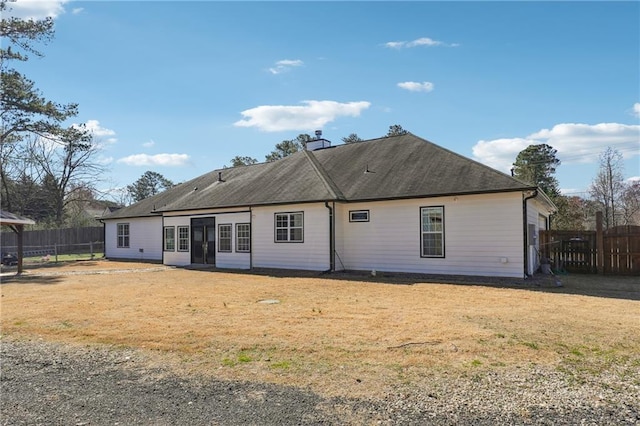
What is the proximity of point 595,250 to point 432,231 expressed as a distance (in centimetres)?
592

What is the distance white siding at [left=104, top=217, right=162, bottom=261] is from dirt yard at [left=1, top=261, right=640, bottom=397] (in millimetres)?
11420

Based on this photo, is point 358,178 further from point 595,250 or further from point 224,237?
point 595,250

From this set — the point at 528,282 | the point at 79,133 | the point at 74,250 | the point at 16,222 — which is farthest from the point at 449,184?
the point at 79,133

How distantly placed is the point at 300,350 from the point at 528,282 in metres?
9.14

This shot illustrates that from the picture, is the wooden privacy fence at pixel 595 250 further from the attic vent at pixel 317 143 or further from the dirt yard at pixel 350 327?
the attic vent at pixel 317 143

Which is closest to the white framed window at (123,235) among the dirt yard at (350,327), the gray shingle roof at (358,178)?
the gray shingle roof at (358,178)

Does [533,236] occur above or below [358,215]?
below

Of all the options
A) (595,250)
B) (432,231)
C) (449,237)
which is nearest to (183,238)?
(432,231)

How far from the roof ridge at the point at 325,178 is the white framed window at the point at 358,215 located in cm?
71

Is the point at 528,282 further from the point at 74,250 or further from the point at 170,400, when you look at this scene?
the point at 74,250

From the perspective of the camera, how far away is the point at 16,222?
667 inches

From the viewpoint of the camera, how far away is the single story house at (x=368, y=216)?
43.7 ft

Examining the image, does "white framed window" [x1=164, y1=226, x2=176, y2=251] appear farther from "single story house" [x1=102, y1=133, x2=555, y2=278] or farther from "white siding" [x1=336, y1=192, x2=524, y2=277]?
"white siding" [x1=336, y1=192, x2=524, y2=277]

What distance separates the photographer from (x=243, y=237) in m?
18.3
